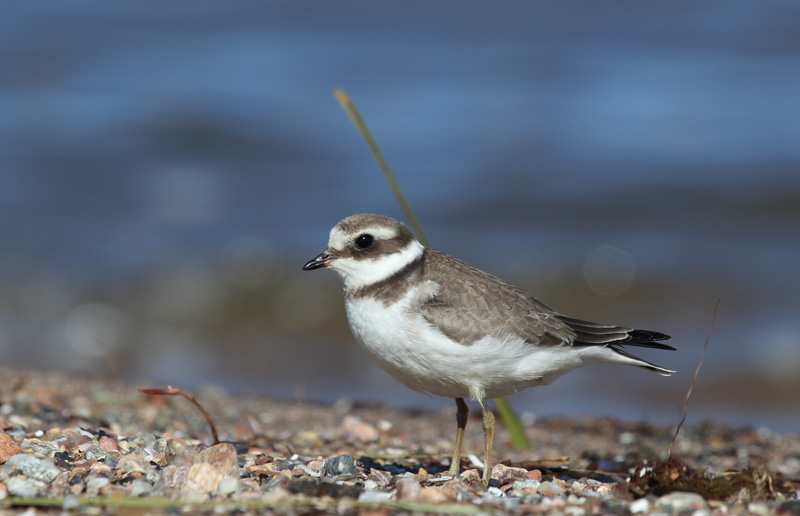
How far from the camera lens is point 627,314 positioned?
1266 cm

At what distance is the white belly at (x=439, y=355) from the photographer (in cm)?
471

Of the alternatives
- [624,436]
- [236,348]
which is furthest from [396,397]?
[624,436]

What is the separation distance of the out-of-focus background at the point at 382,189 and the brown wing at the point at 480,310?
3.84 m

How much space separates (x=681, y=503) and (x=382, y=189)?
11.9 m

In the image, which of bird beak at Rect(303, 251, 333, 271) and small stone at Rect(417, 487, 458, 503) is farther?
bird beak at Rect(303, 251, 333, 271)

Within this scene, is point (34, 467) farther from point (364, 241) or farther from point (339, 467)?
point (364, 241)

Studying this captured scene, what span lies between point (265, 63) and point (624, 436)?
16.2m

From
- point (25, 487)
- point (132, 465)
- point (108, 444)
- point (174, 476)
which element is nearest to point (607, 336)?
point (174, 476)

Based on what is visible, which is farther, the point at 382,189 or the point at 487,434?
the point at 382,189

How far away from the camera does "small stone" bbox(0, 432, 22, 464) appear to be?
4.30m

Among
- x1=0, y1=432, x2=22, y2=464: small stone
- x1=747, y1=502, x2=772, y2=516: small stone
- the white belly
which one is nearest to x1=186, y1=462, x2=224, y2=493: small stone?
x1=0, y1=432, x2=22, y2=464: small stone

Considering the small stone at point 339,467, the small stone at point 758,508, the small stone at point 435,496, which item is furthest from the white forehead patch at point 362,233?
the small stone at point 758,508

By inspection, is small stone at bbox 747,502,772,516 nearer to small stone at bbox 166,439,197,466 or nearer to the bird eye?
the bird eye

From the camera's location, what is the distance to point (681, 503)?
12.9ft
